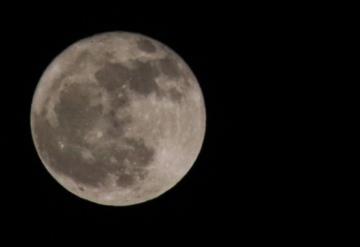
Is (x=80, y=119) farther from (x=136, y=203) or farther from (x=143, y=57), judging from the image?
(x=136, y=203)

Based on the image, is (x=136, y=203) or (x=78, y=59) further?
(x=136, y=203)

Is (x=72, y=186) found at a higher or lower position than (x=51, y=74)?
lower

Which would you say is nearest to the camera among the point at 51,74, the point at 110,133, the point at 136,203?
the point at 110,133

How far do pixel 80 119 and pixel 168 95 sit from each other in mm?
1071

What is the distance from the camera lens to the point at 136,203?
23.8 ft

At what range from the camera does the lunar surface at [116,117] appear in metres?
6.27

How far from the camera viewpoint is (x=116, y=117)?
6.23m

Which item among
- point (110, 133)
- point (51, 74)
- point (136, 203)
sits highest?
point (51, 74)

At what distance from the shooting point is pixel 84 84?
20.8ft

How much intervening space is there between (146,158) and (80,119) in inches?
35.3

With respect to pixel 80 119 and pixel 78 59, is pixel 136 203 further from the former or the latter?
pixel 78 59

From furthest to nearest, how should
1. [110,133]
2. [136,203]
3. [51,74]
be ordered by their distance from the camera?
[136,203], [51,74], [110,133]

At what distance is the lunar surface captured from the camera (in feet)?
20.6

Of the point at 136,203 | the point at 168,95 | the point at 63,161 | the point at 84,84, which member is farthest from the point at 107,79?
the point at 136,203
